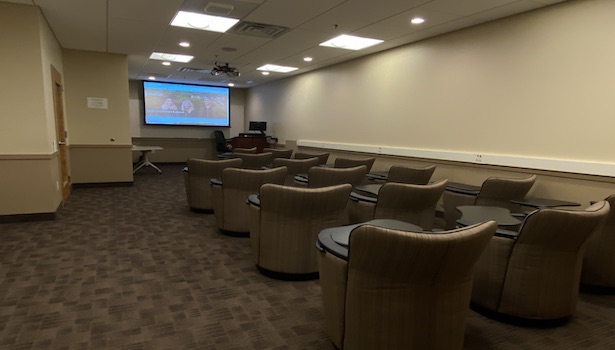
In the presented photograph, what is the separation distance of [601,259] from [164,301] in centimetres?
345

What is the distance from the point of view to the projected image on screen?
439 inches

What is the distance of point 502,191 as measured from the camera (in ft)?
12.2

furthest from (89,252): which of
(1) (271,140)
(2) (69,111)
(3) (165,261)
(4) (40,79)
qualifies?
(1) (271,140)

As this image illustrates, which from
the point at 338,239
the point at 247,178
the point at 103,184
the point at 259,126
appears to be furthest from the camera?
the point at 259,126

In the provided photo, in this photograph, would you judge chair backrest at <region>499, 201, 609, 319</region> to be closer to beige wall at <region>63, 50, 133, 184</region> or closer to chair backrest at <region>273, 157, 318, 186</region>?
chair backrest at <region>273, 157, 318, 186</region>

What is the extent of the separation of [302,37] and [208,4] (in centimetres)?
185

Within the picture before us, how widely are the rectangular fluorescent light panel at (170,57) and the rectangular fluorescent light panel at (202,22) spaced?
234 cm

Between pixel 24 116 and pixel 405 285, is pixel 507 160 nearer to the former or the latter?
pixel 405 285

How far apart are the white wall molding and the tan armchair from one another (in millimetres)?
1677

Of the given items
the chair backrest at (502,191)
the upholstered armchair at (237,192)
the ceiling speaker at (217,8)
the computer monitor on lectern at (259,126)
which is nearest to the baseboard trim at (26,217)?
the upholstered armchair at (237,192)

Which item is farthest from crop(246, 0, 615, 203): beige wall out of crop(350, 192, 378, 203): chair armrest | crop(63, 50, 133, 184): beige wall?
crop(63, 50, 133, 184): beige wall

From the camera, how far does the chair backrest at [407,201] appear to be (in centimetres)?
320

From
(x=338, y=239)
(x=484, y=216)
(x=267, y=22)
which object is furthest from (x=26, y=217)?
(x=484, y=216)

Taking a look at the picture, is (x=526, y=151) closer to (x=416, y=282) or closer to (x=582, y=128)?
(x=582, y=128)
